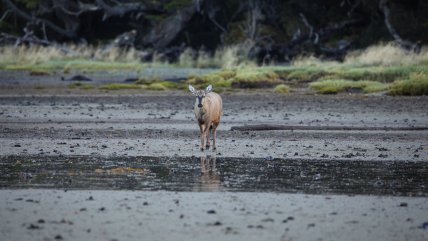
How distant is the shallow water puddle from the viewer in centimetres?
1238

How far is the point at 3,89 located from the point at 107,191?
2728 cm

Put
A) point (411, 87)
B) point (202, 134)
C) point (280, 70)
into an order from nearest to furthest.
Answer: point (202, 134) < point (411, 87) < point (280, 70)

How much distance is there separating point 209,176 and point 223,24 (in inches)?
2096

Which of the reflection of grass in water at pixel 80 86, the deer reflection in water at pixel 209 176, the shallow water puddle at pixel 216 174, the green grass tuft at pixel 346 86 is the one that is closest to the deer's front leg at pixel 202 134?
the deer reflection in water at pixel 209 176

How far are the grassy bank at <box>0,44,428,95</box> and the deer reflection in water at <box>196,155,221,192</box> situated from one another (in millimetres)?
17526

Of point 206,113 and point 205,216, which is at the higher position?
point 206,113

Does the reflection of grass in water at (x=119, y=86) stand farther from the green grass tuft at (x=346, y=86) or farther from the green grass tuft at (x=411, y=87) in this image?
the green grass tuft at (x=411, y=87)

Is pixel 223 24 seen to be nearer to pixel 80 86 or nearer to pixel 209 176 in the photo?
pixel 80 86

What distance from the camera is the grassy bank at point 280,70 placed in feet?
117

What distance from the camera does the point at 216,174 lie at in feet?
45.3

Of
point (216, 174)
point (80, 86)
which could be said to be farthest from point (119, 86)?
point (216, 174)


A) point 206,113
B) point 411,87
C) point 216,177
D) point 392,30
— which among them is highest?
point 392,30

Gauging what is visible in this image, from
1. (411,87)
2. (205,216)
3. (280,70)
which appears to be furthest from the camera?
(280,70)

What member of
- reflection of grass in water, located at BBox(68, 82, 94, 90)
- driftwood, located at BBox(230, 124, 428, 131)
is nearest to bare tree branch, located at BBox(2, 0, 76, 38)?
reflection of grass in water, located at BBox(68, 82, 94, 90)
